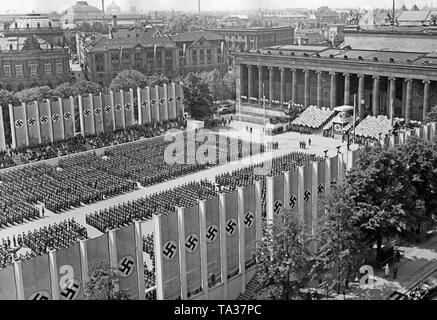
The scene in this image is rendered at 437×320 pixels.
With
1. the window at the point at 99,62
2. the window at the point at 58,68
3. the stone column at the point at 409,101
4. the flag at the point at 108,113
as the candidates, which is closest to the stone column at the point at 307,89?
the stone column at the point at 409,101

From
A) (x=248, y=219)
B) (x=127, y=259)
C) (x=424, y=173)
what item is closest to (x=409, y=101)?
(x=424, y=173)

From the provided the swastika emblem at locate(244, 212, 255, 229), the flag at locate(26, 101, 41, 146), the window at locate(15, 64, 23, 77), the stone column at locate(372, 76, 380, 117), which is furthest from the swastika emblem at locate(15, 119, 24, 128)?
the stone column at locate(372, 76, 380, 117)

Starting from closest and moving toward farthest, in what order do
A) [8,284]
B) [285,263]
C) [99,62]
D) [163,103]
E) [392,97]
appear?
1. [8,284]
2. [285,263]
3. [392,97]
4. [163,103]
5. [99,62]

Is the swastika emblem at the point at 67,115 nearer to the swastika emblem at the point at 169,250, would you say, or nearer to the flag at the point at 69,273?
the swastika emblem at the point at 169,250

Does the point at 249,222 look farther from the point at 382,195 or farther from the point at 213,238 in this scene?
the point at 382,195

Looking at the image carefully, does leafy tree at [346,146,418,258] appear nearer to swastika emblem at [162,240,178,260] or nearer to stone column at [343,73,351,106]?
swastika emblem at [162,240,178,260]

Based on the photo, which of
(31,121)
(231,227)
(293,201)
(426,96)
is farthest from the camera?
(426,96)

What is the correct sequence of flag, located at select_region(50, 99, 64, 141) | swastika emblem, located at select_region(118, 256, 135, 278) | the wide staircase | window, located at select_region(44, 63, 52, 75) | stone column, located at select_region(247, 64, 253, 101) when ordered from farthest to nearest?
1. window, located at select_region(44, 63, 52, 75)
2. stone column, located at select_region(247, 64, 253, 101)
3. flag, located at select_region(50, 99, 64, 141)
4. the wide staircase
5. swastika emblem, located at select_region(118, 256, 135, 278)

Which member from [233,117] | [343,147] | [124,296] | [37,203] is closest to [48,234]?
[37,203]
